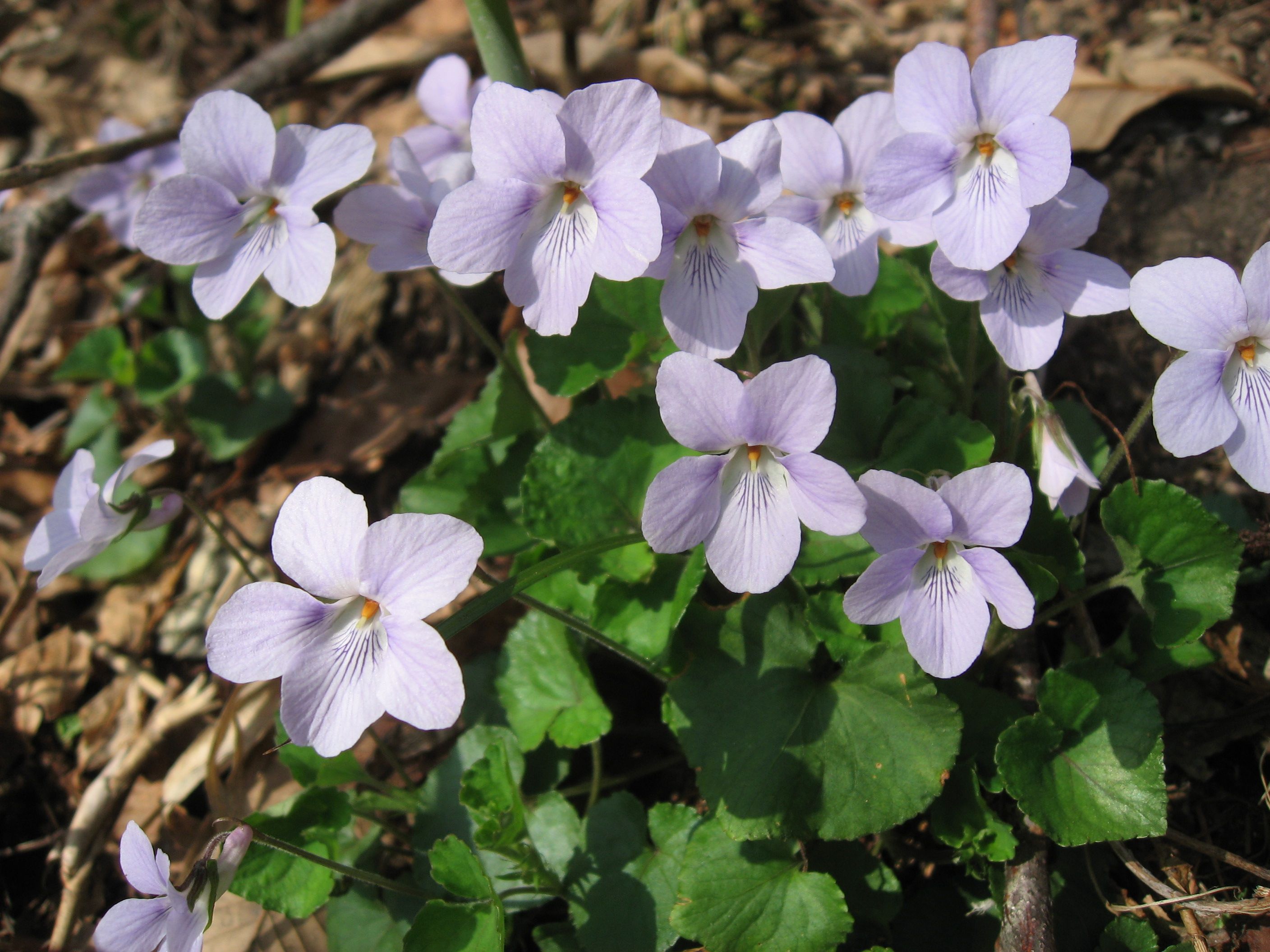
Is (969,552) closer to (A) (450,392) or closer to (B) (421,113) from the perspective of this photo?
(A) (450,392)

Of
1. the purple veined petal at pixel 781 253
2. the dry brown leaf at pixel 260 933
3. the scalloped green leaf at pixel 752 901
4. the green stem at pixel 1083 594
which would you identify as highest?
the purple veined petal at pixel 781 253

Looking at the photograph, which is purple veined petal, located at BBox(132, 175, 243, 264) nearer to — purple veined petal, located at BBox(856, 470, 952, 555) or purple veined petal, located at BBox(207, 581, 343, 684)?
purple veined petal, located at BBox(207, 581, 343, 684)

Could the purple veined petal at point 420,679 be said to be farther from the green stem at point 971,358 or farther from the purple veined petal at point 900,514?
the green stem at point 971,358

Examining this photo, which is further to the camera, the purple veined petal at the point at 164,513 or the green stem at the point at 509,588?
the purple veined petal at the point at 164,513

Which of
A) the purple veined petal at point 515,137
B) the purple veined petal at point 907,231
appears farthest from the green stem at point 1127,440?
the purple veined petal at point 515,137

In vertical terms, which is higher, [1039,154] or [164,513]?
[1039,154]

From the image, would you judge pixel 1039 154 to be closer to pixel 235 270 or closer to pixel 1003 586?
pixel 1003 586

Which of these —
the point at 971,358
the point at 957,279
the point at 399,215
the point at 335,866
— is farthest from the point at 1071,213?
the point at 335,866
